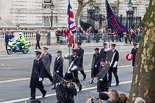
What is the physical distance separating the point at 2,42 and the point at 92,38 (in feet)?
33.2

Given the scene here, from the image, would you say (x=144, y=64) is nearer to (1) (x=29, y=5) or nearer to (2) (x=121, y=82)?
(2) (x=121, y=82)

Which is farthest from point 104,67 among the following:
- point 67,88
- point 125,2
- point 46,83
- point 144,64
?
point 125,2

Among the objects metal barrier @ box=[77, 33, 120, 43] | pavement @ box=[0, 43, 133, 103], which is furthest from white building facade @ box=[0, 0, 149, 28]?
pavement @ box=[0, 43, 133, 103]

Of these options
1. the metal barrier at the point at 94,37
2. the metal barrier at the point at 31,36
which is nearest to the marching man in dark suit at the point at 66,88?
the metal barrier at the point at 31,36

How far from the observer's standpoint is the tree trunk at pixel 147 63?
25.0ft

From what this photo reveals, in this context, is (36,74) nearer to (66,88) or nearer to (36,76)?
(36,76)

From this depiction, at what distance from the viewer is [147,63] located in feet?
25.0

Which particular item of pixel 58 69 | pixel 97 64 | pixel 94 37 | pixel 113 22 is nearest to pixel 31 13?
pixel 94 37

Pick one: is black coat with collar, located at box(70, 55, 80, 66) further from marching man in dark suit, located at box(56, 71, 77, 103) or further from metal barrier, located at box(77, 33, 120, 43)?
metal barrier, located at box(77, 33, 120, 43)

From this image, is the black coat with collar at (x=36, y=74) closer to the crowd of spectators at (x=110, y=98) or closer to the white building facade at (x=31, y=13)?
the crowd of spectators at (x=110, y=98)

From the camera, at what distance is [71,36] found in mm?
14914

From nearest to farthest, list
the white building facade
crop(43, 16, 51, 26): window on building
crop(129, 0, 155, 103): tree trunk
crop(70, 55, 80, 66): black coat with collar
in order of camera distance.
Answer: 1. crop(129, 0, 155, 103): tree trunk
2. crop(70, 55, 80, 66): black coat with collar
3. the white building facade
4. crop(43, 16, 51, 26): window on building

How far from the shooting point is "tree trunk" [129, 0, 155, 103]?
762 centimetres

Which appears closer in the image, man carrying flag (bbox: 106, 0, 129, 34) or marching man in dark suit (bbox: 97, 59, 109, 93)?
marching man in dark suit (bbox: 97, 59, 109, 93)
